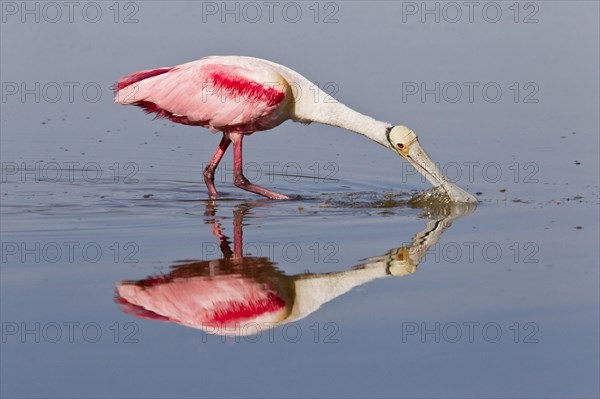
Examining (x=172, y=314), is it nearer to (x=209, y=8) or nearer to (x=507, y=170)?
(x=507, y=170)

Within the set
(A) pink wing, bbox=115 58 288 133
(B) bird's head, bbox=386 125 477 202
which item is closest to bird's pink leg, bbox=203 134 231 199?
(A) pink wing, bbox=115 58 288 133

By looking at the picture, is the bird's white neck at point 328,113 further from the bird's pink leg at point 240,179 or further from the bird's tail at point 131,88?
the bird's tail at point 131,88

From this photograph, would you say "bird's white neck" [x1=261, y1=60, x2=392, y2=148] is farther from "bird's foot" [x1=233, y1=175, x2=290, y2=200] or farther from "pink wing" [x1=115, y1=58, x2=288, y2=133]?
"bird's foot" [x1=233, y1=175, x2=290, y2=200]

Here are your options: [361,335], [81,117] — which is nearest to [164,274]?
[361,335]

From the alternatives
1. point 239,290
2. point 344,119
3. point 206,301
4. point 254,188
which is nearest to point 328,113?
point 344,119

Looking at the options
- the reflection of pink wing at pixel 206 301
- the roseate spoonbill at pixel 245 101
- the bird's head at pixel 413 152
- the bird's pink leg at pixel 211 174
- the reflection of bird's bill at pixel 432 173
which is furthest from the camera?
the bird's pink leg at pixel 211 174

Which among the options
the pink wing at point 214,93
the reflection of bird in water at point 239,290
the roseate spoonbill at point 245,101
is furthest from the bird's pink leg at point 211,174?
the reflection of bird in water at point 239,290
